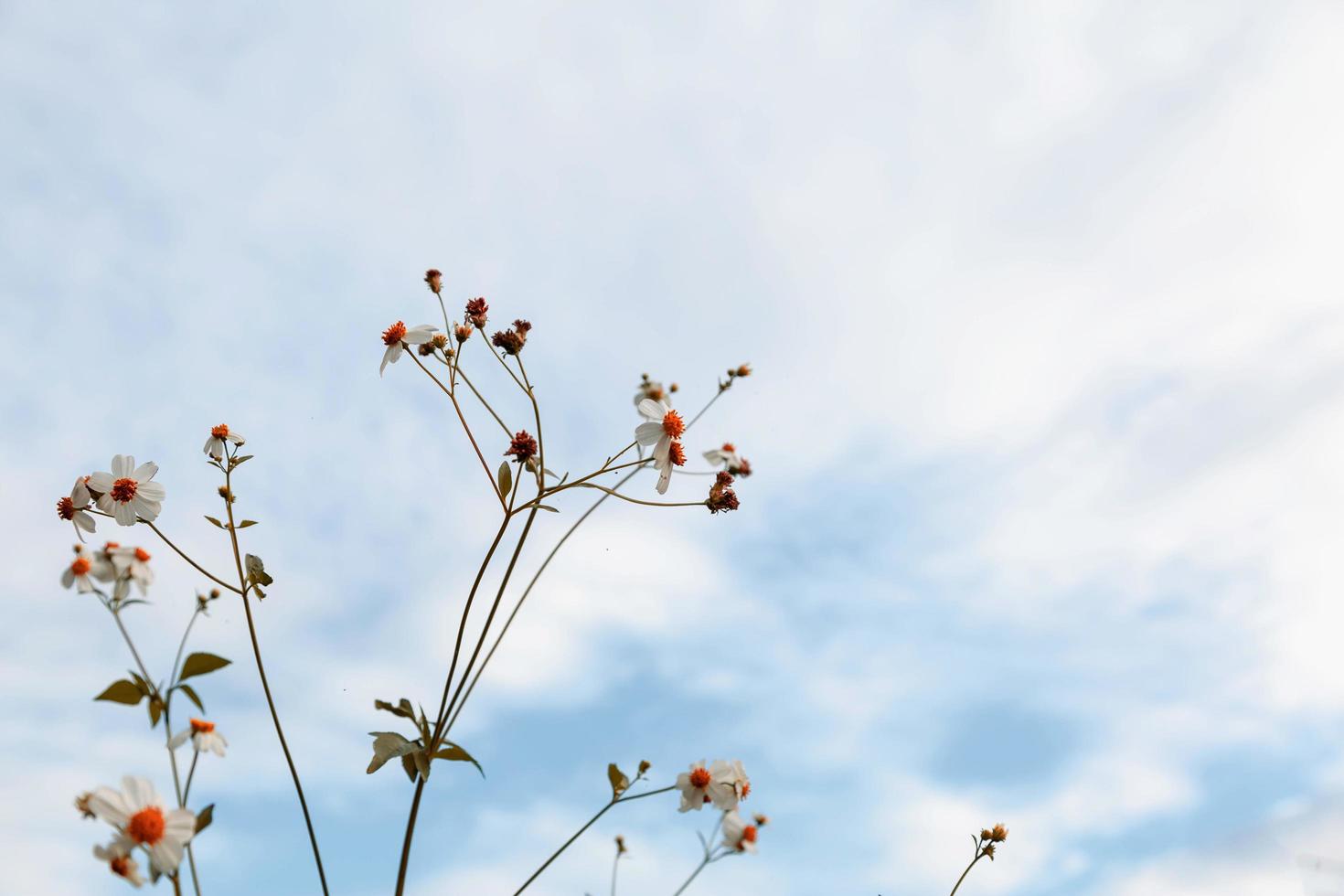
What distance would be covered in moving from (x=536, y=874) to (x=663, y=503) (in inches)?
35.1

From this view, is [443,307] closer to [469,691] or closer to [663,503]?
[663,503]

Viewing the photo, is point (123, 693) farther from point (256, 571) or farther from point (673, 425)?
point (673, 425)

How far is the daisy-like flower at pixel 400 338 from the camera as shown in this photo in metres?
2.58

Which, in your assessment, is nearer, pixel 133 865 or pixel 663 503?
pixel 133 865

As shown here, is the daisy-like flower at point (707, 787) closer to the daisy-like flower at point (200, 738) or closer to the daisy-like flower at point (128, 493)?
the daisy-like flower at point (200, 738)

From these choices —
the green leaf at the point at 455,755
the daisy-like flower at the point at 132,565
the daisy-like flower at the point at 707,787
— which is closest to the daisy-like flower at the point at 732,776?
the daisy-like flower at the point at 707,787

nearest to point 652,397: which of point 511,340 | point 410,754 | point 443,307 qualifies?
point 511,340

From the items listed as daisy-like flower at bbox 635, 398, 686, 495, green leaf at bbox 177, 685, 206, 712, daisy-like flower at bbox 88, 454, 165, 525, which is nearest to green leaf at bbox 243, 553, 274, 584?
daisy-like flower at bbox 88, 454, 165, 525

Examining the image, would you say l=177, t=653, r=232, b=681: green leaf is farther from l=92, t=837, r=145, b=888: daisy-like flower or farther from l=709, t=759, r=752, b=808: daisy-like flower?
l=709, t=759, r=752, b=808: daisy-like flower

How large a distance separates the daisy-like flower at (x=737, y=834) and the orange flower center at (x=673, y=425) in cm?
88

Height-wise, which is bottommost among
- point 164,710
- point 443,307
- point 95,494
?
point 164,710

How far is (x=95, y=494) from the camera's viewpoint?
229 cm

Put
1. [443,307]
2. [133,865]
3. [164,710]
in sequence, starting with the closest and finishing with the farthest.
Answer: [133,865] < [164,710] < [443,307]

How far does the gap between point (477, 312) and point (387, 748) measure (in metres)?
1.17
